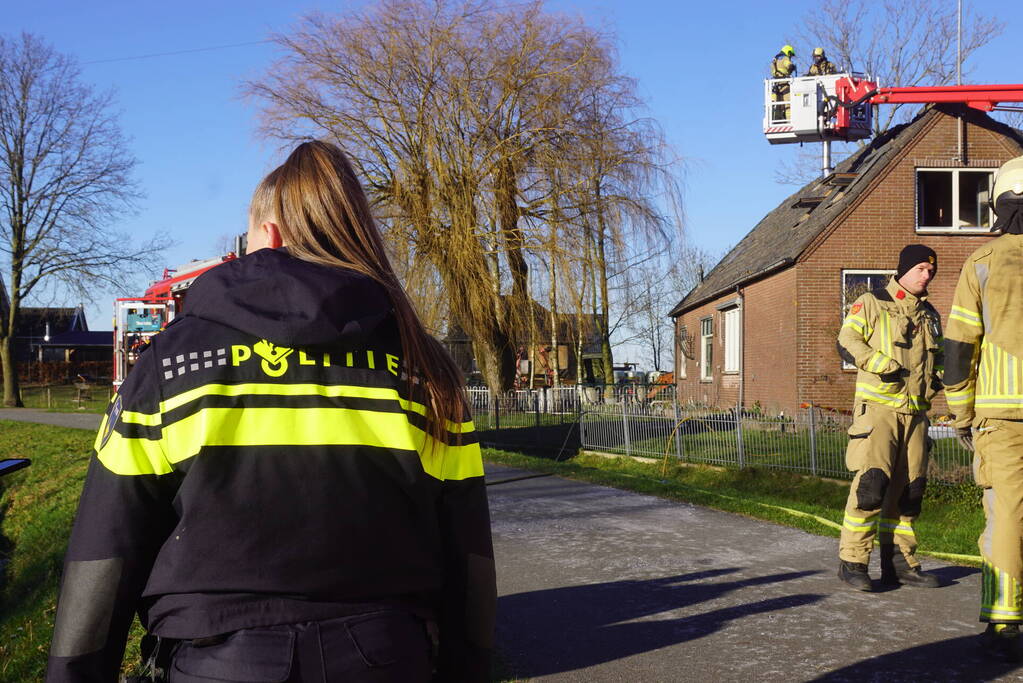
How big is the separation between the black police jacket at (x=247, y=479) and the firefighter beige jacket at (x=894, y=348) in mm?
4550

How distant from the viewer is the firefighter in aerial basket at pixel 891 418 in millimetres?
5746

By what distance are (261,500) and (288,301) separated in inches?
15.2

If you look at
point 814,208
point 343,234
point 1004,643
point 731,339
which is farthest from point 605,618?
point 731,339

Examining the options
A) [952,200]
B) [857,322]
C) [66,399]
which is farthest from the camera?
[66,399]

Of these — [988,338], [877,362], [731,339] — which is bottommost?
[877,362]

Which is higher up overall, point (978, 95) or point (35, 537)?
point (978, 95)

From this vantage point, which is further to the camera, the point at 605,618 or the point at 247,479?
the point at 605,618

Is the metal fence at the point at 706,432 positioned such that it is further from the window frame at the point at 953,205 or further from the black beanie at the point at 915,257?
the window frame at the point at 953,205

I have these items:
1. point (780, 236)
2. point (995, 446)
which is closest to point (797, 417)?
point (995, 446)

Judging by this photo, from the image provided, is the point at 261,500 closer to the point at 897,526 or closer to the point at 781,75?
the point at 897,526

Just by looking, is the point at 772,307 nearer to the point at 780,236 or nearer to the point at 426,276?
the point at 780,236

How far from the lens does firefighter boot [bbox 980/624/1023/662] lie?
A: 14.4 ft

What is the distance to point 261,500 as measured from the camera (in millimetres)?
1805

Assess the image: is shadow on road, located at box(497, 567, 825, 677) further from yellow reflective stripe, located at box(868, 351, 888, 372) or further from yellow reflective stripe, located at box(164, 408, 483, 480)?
yellow reflective stripe, located at box(164, 408, 483, 480)
